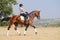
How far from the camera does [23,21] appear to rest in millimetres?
19062

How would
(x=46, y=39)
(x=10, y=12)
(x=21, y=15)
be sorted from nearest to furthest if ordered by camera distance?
(x=46, y=39), (x=21, y=15), (x=10, y=12)

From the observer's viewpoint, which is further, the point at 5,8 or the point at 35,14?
the point at 5,8

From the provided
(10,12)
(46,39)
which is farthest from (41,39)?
(10,12)

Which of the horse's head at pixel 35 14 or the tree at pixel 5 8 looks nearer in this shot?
the horse's head at pixel 35 14

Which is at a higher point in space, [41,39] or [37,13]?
[37,13]

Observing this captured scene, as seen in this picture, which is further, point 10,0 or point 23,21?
point 10,0

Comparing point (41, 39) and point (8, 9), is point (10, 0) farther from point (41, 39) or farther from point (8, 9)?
point (41, 39)

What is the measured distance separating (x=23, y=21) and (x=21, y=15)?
1.70 feet

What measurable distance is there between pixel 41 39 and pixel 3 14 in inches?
1397

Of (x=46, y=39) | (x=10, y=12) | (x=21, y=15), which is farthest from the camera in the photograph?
(x=10, y=12)

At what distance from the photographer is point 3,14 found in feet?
166

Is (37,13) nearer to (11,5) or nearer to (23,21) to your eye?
(23,21)

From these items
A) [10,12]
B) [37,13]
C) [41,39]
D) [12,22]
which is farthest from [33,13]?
[10,12]

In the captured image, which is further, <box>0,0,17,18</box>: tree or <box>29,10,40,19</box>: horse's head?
<box>0,0,17,18</box>: tree
